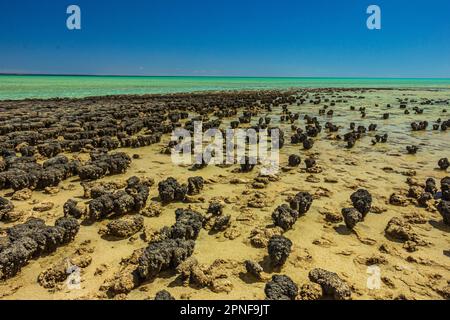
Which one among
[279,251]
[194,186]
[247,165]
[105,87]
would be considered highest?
[105,87]

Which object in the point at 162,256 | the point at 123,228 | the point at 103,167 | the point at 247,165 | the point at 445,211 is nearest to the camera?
the point at 162,256

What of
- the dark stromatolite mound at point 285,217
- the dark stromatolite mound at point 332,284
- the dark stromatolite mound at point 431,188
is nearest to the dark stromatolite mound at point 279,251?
the dark stromatolite mound at point 332,284

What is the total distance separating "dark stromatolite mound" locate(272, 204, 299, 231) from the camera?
18.3 ft

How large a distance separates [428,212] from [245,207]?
3.56 m

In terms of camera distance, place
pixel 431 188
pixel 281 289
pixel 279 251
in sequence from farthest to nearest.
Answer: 1. pixel 431 188
2. pixel 279 251
3. pixel 281 289

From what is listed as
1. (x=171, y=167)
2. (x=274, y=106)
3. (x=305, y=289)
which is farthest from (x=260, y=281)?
(x=274, y=106)

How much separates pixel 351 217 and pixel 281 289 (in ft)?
7.60

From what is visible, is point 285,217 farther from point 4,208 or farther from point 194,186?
point 4,208

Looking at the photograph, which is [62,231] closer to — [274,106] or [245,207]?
[245,207]

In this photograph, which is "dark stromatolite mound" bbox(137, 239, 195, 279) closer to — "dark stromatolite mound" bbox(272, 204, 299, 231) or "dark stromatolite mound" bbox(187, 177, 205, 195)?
"dark stromatolite mound" bbox(272, 204, 299, 231)

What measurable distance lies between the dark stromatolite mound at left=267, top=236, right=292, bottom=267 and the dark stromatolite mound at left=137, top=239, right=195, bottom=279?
46.6 inches

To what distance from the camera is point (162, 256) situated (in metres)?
4.34

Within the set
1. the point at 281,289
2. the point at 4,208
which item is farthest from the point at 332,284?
the point at 4,208

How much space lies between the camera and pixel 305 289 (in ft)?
13.0
